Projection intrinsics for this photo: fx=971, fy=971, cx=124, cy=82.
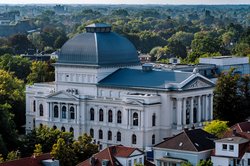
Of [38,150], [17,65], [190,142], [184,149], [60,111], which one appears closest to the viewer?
[184,149]

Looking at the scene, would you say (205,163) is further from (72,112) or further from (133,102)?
(72,112)

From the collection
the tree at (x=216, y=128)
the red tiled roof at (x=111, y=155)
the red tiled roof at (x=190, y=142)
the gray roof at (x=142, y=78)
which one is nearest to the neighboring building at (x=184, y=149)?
the red tiled roof at (x=190, y=142)

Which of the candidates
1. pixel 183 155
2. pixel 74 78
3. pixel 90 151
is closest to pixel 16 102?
pixel 74 78

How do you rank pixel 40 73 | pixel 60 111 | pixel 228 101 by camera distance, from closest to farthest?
pixel 60 111 < pixel 228 101 < pixel 40 73

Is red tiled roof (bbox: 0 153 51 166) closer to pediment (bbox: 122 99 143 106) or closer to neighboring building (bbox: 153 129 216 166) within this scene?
neighboring building (bbox: 153 129 216 166)

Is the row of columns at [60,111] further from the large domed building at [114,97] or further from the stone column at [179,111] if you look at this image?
the stone column at [179,111]

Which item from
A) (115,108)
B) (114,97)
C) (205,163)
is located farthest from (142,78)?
(205,163)

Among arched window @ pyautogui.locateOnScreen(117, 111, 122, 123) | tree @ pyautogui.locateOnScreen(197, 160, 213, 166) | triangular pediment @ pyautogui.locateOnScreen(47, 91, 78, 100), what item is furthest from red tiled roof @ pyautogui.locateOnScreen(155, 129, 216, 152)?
triangular pediment @ pyautogui.locateOnScreen(47, 91, 78, 100)
